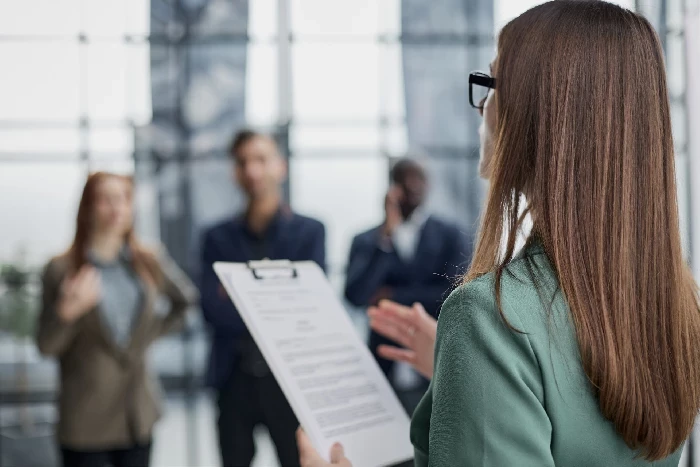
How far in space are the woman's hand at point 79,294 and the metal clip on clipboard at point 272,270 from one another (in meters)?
1.92

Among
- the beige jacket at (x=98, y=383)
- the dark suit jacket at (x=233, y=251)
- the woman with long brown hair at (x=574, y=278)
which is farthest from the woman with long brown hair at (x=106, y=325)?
the woman with long brown hair at (x=574, y=278)

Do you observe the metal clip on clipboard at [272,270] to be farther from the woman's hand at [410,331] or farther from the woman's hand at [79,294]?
the woman's hand at [79,294]

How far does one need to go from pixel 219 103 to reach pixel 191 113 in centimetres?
21

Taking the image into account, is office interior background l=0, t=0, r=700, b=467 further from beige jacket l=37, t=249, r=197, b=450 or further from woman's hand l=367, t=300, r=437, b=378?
woman's hand l=367, t=300, r=437, b=378

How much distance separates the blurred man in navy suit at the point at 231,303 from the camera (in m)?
2.97

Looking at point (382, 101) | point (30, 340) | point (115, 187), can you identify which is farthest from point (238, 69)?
point (30, 340)

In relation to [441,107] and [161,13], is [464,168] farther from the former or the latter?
[161,13]

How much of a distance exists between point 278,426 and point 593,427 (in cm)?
221

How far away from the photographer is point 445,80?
5566 millimetres

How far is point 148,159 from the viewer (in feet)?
18.0

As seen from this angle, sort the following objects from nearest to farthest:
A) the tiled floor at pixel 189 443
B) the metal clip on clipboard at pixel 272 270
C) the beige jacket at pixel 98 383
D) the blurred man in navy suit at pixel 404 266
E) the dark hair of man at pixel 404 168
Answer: the metal clip on clipboard at pixel 272 270 < the beige jacket at pixel 98 383 < the blurred man in navy suit at pixel 404 266 < the dark hair of man at pixel 404 168 < the tiled floor at pixel 189 443

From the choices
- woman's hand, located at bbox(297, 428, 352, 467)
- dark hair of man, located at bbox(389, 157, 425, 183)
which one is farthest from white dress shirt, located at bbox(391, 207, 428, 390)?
woman's hand, located at bbox(297, 428, 352, 467)

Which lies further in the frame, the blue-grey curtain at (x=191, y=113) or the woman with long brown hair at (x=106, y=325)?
the blue-grey curtain at (x=191, y=113)

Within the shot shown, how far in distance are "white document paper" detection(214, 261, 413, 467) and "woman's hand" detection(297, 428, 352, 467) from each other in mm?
12
